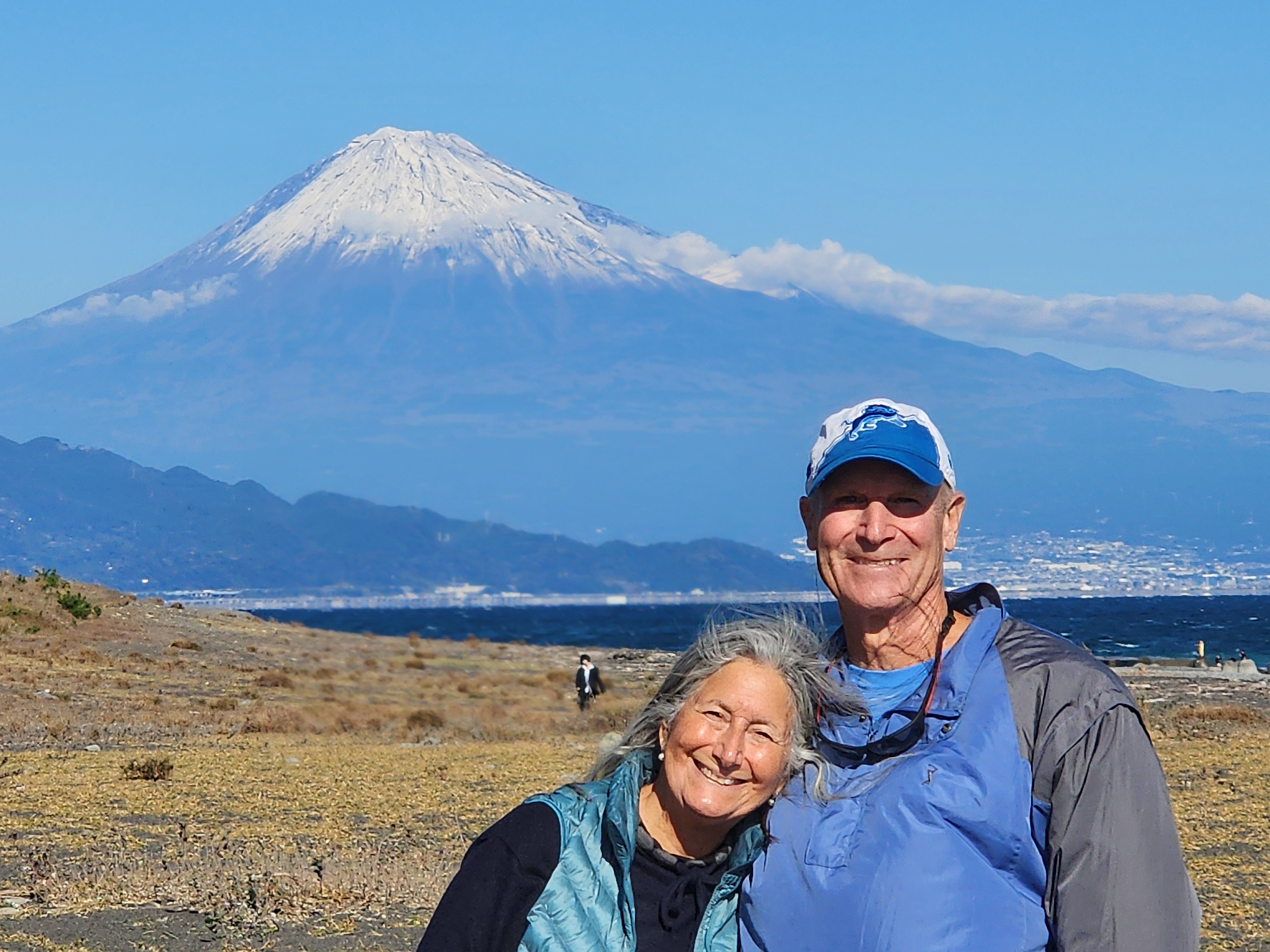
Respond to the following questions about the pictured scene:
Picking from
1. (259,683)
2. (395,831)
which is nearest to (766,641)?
(395,831)

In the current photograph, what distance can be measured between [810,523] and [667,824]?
2.15 feet

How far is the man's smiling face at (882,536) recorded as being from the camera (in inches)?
113

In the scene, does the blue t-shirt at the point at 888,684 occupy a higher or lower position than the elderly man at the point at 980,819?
higher

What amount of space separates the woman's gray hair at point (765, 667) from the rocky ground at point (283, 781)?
4.50m

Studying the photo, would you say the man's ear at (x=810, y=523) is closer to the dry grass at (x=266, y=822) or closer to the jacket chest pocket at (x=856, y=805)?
the jacket chest pocket at (x=856, y=805)

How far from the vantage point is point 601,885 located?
8.97ft

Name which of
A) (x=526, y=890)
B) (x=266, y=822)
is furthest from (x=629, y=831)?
(x=266, y=822)

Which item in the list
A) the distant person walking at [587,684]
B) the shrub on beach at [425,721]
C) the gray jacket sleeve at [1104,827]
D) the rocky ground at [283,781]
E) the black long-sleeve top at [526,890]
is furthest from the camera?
the distant person walking at [587,684]

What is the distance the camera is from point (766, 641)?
2.94m

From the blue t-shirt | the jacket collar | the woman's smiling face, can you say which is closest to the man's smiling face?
the blue t-shirt

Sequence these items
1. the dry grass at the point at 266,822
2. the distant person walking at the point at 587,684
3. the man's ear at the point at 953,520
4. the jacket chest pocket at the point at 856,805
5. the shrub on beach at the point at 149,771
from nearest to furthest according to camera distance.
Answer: the jacket chest pocket at the point at 856,805 < the man's ear at the point at 953,520 < the dry grass at the point at 266,822 < the shrub on beach at the point at 149,771 < the distant person walking at the point at 587,684

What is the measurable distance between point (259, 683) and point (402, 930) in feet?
58.6

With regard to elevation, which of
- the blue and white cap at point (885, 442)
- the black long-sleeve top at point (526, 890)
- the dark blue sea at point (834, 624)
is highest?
the blue and white cap at point (885, 442)

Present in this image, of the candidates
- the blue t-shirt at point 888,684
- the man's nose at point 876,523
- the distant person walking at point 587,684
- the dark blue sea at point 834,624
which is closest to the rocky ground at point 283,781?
the distant person walking at point 587,684
